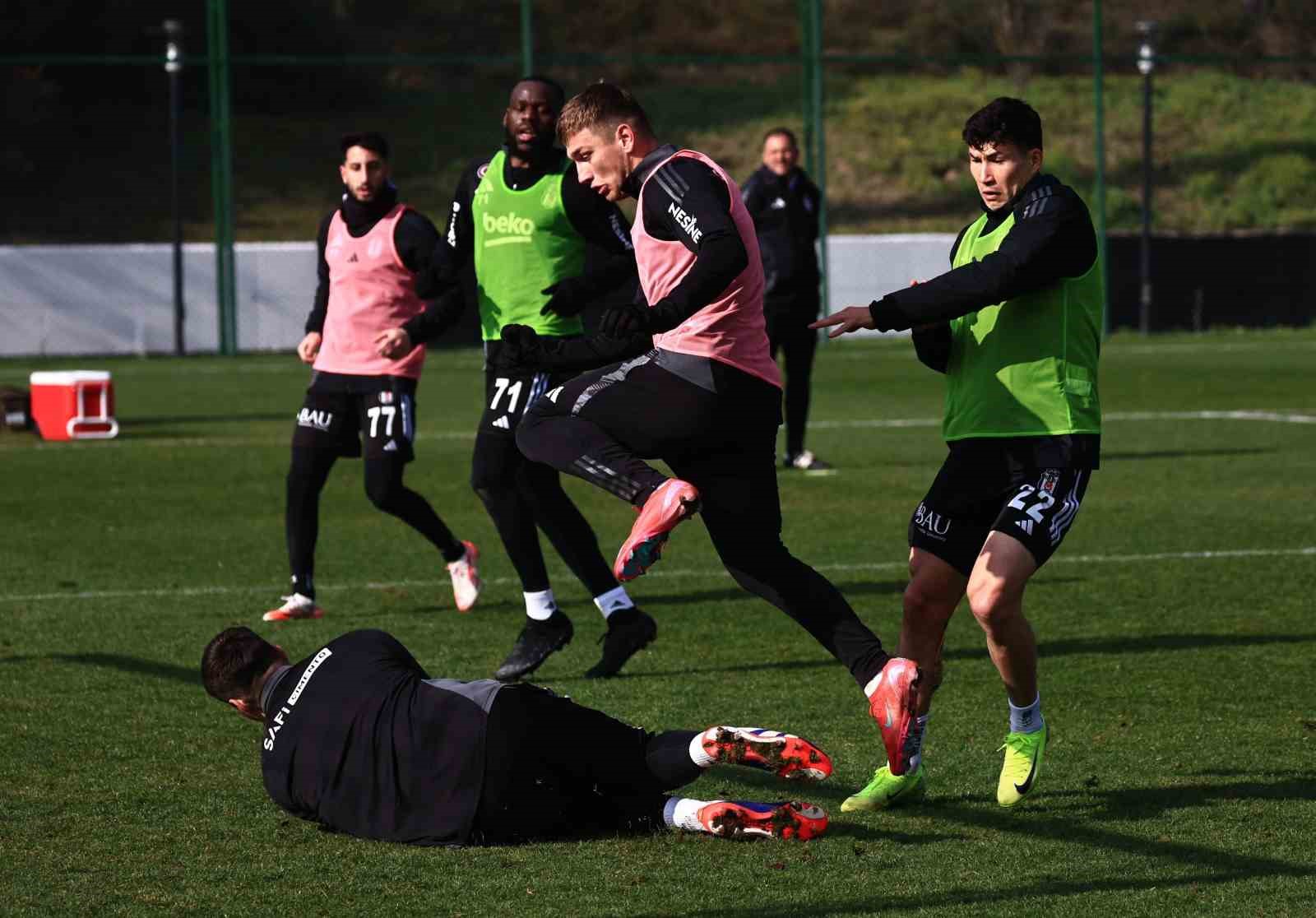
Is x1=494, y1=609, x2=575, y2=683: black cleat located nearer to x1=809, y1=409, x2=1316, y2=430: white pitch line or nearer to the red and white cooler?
x1=809, y1=409, x2=1316, y2=430: white pitch line

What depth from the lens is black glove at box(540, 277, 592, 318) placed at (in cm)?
729

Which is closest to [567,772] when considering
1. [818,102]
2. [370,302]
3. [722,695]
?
[722,695]

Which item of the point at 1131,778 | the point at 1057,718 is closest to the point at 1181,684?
the point at 1057,718

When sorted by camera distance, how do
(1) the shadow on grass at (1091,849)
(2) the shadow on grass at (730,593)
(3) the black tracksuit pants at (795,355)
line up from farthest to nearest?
(3) the black tracksuit pants at (795,355) < (2) the shadow on grass at (730,593) < (1) the shadow on grass at (1091,849)

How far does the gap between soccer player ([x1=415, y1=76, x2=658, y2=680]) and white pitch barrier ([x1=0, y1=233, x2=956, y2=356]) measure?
23.7m

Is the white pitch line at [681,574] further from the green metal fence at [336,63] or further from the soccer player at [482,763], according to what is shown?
the green metal fence at [336,63]

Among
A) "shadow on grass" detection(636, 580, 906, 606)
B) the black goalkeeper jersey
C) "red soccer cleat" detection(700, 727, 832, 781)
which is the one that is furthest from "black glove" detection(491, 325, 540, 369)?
"shadow on grass" detection(636, 580, 906, 606)

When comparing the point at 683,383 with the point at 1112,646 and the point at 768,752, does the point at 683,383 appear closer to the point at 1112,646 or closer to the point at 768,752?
the point at 768,752

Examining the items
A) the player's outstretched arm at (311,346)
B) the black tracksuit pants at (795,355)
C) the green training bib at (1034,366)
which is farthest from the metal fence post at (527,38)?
the green training bib at (1034,366)

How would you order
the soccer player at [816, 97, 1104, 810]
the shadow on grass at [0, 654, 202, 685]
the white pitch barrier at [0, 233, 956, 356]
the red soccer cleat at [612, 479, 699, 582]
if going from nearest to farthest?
the red soccer cleat at [612, 479, 699, 582]
the soccer player at [816, 97, 1104, 810]
the shadow on grass at [0, 654, 202, 685]
the white pitch barrier at [0, 233, 956, 356]

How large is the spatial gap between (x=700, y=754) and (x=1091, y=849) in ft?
3.28

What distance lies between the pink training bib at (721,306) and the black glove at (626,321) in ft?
0.56

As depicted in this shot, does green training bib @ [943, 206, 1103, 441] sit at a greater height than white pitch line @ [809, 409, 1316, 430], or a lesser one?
greater

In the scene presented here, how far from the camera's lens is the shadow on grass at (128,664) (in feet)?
25.7
